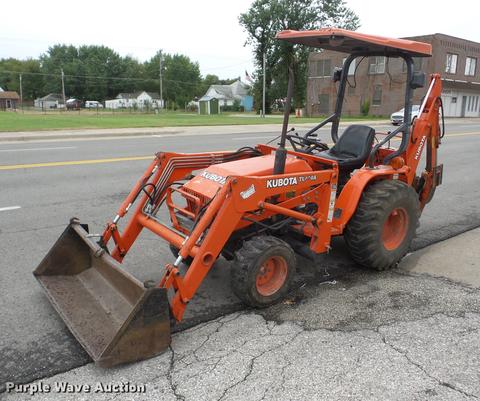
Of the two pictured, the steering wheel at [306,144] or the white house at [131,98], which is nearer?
the steering wheel at [306,144]

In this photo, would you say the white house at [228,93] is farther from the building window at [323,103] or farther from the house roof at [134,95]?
the building window at [323,103]

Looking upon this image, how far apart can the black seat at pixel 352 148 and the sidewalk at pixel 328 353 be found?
1171 millimetres

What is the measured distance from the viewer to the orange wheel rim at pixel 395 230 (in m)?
4.44

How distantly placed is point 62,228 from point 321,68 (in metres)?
44.6

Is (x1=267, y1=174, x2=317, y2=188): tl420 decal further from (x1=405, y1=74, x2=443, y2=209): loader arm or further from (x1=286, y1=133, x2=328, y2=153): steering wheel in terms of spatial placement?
(x1=405, y1=74, x2=443, y2=209): loader arm

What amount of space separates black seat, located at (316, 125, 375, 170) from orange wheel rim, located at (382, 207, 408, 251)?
621 mm

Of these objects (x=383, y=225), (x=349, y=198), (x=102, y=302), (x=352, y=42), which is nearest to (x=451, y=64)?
(x=352, y=42)

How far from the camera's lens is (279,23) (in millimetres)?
56469

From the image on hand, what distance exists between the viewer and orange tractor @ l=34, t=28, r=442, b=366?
308 cm

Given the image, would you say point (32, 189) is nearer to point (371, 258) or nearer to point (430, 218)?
point (371, 258)

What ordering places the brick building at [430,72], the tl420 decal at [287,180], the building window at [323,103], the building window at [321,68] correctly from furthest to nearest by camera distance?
the building window at [323,103] < the building window at [321,68] < the brick building at [430,72] < the tl420 decal at [287,180]

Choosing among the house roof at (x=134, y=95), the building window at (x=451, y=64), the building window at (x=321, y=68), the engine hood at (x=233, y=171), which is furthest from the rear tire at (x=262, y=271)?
the house roof at (x=134, y=95)

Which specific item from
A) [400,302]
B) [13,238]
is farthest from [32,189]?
[400,302]

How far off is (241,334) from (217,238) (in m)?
0.71
